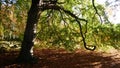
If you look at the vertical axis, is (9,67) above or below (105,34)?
below

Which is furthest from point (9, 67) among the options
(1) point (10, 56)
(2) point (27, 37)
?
(1) point (10, 56)

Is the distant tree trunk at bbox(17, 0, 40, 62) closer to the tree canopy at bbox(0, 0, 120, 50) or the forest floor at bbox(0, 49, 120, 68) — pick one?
the forest floor at bbox(0, 49, 120, 68)

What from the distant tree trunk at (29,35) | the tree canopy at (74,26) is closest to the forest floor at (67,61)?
the distant tree trunk at (29,35)

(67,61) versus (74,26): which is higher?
(74,26)

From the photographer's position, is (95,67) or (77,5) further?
(77,5)

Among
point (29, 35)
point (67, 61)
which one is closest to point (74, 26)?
point (67, 61)

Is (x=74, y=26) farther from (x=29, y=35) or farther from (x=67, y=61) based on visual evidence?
(x=29, y=35)

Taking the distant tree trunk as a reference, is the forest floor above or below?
below

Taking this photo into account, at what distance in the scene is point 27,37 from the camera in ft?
49.2

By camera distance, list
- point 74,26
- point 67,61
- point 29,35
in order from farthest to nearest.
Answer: point 67,61
point 74,26
point 29,35

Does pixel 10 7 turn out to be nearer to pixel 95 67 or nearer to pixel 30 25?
pixel 30 25

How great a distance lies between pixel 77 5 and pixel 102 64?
12.8 feet

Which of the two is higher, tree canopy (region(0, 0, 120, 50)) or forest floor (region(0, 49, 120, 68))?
tree canopy (region(0, 0, 120, 50))

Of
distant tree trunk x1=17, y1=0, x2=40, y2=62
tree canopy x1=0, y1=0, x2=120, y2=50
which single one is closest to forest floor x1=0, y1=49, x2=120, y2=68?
distant tree trunk x1=17, y1=0, x2=40, y2=62
